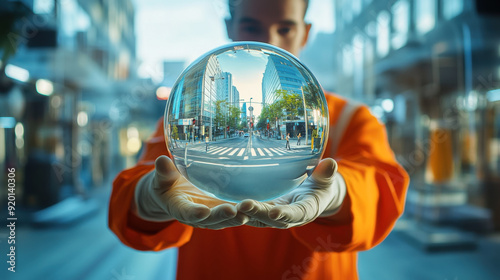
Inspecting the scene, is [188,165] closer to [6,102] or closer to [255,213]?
[255,213]

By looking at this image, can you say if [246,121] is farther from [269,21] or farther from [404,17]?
[404,17]

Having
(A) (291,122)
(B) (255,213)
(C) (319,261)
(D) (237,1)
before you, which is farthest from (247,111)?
(C) (319,261)

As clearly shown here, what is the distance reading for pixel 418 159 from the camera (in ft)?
17.0

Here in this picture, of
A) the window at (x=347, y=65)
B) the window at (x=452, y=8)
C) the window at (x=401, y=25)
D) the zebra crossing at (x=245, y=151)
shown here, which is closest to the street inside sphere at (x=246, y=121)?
the zebra crossing at (x=245, y=151)

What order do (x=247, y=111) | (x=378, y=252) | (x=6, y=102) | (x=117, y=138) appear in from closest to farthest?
(x=247, y=111) < (x=378, y=252) < (x=6, y=102) < (x=117, y=138)

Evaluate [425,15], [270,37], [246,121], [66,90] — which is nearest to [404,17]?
[425,15]

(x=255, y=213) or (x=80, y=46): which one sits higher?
(x=80, y=46)

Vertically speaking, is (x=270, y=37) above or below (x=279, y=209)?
above

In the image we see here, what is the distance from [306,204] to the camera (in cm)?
74

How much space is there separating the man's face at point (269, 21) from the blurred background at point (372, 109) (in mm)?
2263

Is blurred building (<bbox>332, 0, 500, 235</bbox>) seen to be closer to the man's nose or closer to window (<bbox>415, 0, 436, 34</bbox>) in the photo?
window (<bbox>415, 0, 436, 34</bbox>)

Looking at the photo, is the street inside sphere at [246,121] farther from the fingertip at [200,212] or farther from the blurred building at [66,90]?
the blurred building at [66,90]

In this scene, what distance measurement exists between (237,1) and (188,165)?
65 cm

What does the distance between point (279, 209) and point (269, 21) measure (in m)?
0.61
